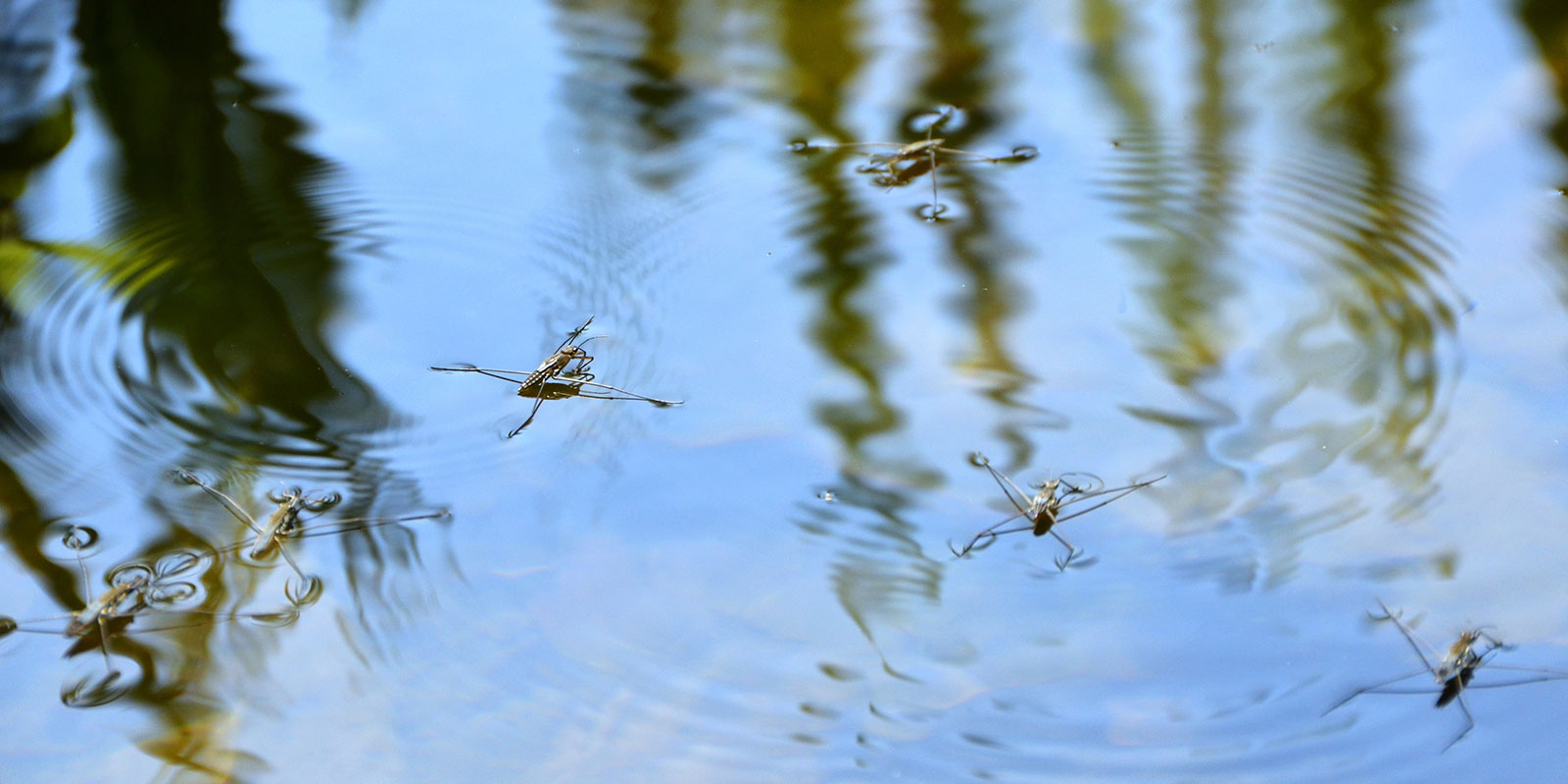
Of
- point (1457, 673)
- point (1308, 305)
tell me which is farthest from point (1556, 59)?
point (1457, 673)

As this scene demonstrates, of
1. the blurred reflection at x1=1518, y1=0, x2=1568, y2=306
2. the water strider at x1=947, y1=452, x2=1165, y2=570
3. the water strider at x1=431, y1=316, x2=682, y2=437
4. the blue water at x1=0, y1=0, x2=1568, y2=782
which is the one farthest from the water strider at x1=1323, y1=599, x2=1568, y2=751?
the water strider at x1=431, y1=316, x2=682, y2=437

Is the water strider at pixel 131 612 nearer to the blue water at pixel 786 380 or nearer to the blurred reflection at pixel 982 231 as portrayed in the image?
the blue water at pixel 786 380

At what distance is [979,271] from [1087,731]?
0.65 meters

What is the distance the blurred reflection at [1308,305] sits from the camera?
124 cm

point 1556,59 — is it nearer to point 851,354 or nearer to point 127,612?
point 851,354

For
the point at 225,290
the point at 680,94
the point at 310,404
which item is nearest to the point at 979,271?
the point at 680,94

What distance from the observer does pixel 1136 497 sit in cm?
125

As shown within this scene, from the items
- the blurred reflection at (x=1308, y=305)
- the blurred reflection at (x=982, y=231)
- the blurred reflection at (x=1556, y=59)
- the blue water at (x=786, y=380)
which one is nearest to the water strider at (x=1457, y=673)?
the blue water at (x=786, y=380)

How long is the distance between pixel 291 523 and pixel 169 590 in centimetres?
13

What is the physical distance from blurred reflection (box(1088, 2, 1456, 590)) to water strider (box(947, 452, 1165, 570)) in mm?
83

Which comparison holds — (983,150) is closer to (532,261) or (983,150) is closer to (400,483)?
(532,261)

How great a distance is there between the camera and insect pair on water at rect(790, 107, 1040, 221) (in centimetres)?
163

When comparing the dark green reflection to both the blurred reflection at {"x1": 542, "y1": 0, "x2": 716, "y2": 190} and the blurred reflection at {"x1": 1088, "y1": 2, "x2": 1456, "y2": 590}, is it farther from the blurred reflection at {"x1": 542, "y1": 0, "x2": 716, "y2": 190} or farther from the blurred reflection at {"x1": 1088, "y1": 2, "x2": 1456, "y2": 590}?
the blurred reflection at {"x1": 1088, "y1": 2, "x2": 1456, "y2": 590}

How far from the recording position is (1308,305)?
1.43 m
